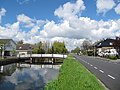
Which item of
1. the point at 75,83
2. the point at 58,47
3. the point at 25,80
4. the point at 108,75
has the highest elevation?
the point at 58,47

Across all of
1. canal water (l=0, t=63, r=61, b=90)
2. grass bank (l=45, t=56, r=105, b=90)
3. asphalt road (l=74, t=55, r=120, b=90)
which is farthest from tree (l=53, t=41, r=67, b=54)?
grass bank (l=45, t=56, r=105, b=90)

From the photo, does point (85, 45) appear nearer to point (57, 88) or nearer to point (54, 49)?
point (54, 49)

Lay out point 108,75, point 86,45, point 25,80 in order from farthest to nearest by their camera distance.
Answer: point 86,45 → point 25,80 → point 108,75

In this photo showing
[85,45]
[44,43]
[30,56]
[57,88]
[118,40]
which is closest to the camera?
A: [57,88]

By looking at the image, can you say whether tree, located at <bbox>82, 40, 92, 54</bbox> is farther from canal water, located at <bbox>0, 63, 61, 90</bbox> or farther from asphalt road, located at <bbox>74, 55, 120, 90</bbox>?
asphalt road, located at <bbox>74, 55, 120, 90</bbox>

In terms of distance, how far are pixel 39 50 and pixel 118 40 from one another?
42.0 metres

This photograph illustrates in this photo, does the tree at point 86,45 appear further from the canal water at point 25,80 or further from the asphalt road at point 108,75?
the asphalt road at point 108,75

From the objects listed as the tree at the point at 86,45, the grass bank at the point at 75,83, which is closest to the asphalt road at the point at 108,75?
the grass bank at the point at 75,83

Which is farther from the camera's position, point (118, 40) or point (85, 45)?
point (85, 45)

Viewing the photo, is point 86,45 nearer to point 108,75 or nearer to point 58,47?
point 58,47

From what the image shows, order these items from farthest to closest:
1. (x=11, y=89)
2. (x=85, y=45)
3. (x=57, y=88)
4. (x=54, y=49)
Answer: (x=85, y=45)
(x=54, y=49)
(x=11, y=89)
(x=57, y=88)

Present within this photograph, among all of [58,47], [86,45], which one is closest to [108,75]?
[58,47]

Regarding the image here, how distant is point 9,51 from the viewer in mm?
105312

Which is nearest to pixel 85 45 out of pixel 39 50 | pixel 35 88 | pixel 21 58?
pixel 39 50
